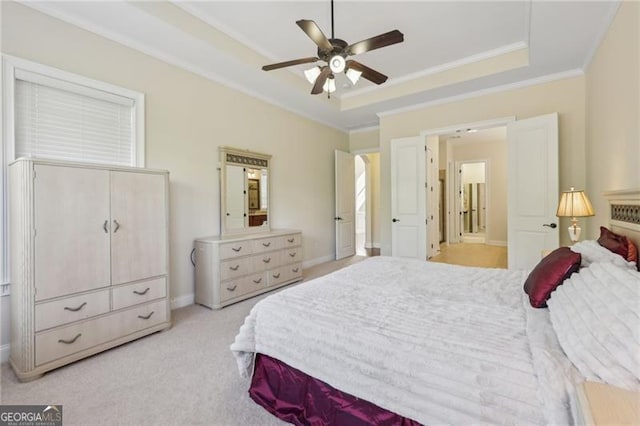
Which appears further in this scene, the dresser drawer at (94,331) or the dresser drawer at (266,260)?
the dresser drawer at (266,260)

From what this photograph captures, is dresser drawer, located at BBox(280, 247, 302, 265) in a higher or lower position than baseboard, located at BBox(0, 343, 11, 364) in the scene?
higher

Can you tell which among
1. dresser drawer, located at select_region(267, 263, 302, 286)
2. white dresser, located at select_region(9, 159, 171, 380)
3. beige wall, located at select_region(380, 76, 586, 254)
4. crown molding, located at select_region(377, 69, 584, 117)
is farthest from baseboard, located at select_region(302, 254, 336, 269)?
crown molding, located at select_region(377, 69, 584, 117)

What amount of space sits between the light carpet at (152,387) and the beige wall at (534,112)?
4133 mm

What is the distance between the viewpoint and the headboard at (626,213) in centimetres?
181

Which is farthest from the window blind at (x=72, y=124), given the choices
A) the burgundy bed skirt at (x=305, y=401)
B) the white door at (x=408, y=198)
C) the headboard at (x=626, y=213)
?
the headboard at (x=626, y=213)

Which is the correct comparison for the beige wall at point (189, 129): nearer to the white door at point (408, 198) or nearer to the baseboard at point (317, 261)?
the baseboard at point (317, 261)

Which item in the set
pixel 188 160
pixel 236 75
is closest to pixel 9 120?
pixel 188 160

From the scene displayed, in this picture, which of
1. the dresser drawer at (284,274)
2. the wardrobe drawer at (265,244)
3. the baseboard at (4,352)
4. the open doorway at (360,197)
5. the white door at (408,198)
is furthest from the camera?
the open doorway at (360,197)

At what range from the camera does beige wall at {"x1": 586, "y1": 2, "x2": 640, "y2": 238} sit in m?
2.04

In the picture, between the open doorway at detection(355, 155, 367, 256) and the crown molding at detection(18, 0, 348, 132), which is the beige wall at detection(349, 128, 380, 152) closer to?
the open doorway at detection(355, 155, 367, 256)

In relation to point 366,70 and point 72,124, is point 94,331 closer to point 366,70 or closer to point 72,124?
point 72,124

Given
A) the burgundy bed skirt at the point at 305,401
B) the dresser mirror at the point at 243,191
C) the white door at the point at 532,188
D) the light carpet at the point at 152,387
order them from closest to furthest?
the burgundy bed skirt at the point at 305,401 < the light carpet at the point at 152,387 < the white door at the point at 532,188 < the dresser mirror at the point at 243,191

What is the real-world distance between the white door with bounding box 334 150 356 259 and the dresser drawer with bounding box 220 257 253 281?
258 cm

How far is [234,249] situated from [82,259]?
1.45 metres
